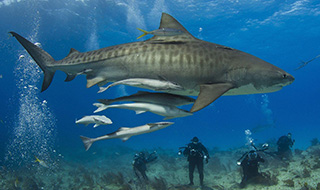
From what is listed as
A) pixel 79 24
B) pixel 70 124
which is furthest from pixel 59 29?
pixel 70 124

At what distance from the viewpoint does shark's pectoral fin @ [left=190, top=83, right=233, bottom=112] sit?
2131 millimetres

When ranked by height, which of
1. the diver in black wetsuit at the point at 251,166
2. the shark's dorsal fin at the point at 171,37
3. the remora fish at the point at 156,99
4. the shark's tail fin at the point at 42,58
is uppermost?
the shark's dorsal fin at the point at 171,37

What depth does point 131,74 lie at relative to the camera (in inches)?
106

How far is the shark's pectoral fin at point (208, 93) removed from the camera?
2131mm

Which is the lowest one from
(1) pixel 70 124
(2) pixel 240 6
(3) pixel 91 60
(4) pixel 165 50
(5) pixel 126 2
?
(1) pixel 70 124

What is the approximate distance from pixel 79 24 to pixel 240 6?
27.2 meters

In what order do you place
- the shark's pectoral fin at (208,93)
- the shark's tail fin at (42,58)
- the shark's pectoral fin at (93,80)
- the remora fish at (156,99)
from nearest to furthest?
the shark's pectoral fin at (208,93)
the remora fish at (156,99)
the shark's pectoral fin at (93,80)
the shark's tail fin at (42,58)

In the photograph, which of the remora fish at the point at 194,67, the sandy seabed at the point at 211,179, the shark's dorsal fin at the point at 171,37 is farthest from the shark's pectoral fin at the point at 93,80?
the sandy seabed at the point at 211,179

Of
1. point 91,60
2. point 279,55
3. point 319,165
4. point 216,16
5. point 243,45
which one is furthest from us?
point 279,55

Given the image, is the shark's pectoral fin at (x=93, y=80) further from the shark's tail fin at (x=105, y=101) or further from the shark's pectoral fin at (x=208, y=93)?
the shark's pectoral fin at (x=208, y=93)

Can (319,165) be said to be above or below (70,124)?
above

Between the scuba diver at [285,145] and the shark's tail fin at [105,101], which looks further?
the scuba diver at [285,145]

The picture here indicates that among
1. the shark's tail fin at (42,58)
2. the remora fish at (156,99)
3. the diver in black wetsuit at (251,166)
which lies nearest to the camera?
the remora fish at (156,99)

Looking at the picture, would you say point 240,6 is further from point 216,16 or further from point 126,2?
point 126,2
